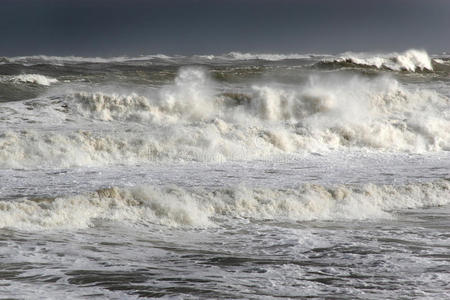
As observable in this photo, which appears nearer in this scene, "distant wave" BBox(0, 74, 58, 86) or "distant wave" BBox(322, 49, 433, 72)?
"distant wave" BBox(0, 74, 58, 86)

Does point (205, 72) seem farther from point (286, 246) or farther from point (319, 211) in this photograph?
point (286, 246)

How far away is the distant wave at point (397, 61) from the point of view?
36062 millimetres

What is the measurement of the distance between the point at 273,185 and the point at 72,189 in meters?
3.64

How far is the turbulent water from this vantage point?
7543 mm

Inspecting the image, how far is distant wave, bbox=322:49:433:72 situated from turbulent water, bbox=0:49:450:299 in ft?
24.9

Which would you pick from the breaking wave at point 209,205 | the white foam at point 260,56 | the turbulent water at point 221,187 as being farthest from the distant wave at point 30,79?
the white foam at point 260,56

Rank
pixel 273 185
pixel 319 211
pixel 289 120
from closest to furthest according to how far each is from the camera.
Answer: pixel 319 211
pixel 273 185
pixel 289 120

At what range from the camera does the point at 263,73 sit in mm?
30797

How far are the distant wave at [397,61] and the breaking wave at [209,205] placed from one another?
23.1 meters

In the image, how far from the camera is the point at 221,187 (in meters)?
12.8

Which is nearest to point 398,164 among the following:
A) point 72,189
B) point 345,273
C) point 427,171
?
point 427,171

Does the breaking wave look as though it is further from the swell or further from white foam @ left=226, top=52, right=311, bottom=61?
white foam @ left=226, top=52, right=311, bottom=61

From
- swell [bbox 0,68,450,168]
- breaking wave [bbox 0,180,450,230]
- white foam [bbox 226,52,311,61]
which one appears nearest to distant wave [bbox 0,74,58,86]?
swell [bbox 0,68,450,168]

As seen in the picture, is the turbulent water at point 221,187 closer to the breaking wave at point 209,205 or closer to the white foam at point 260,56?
the breaking wave at point 209,205
